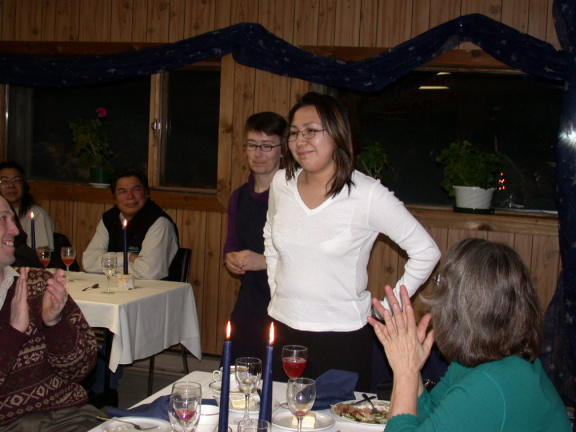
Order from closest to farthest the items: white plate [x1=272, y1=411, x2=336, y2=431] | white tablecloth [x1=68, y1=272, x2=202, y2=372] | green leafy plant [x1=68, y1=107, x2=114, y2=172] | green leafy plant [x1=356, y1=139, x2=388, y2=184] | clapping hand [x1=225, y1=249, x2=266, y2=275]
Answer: white plate [x1=272, y1=411, x2=336, y2=431] < clapping hand [x1=225, y1=249, x2=266, y2=275] < white tablecloth [x1=68, y1=272, x2=202, y2=372] < green leafy plant [x1=356, y1=139, x2=388, y2=184] < green leafy plant [x1=68, y1=107, x2=114, y2=172]

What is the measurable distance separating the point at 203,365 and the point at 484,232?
2.23m

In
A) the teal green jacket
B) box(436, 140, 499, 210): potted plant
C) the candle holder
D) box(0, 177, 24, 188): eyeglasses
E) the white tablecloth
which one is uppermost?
box(436, 140, 499, 210): potted plant

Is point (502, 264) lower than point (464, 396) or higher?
higher

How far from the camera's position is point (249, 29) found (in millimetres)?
4656

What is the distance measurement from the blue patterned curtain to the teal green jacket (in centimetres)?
246

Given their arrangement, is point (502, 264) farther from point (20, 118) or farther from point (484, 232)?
point (20, 118)

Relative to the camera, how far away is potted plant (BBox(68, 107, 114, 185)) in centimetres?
523

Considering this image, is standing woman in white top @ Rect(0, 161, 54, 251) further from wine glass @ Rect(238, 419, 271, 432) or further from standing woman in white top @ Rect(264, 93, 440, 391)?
wine glass @ Rect(238, 419, 271, 432)

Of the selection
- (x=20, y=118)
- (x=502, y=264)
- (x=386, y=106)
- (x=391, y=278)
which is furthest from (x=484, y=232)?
(x=20, y=118)

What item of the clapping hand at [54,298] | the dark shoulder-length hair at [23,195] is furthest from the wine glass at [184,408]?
the dark shoulder-length hair at [23,195]

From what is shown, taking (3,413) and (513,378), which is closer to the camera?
(513,378)

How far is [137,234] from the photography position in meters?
4.34

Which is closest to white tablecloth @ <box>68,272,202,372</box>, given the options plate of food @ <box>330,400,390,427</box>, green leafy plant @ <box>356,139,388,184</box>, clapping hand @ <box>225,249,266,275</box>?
clapping hand @ <box>225,249,266,275</box>

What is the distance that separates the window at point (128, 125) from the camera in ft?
16.8
